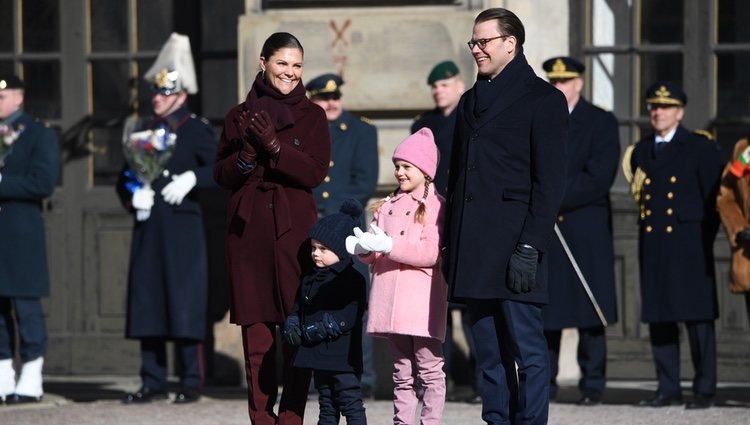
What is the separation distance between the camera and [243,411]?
31.7 ft

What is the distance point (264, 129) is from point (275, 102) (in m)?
0.34

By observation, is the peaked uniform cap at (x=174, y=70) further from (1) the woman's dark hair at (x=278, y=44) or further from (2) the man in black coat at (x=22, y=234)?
(1) the woman's dark hair at (x=278, y=44)

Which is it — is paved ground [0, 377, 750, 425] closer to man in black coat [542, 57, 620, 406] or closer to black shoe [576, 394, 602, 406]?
black shoe [576, 394, 602, 406]

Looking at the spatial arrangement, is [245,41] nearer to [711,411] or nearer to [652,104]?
[652,104]

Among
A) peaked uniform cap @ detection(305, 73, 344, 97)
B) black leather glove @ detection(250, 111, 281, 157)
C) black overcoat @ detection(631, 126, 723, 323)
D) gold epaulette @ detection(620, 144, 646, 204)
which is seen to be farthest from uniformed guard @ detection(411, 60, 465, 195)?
black leather glove @ detection(250, 111, 281, 157)

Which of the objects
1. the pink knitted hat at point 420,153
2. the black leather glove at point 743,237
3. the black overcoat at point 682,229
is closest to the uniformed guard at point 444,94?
the black overcoat at point 682,229

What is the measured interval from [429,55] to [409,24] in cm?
22

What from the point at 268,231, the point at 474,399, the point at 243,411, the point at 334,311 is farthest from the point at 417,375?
the point at 474,399

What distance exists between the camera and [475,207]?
7.34 m

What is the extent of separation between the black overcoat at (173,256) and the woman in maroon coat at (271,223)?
2.70 m

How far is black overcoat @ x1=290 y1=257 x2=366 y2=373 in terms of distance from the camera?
755 cm

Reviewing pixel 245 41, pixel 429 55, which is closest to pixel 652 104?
pixel 429 55

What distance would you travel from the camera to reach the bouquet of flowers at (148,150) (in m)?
10.3

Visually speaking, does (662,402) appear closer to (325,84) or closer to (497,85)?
(325,84)
